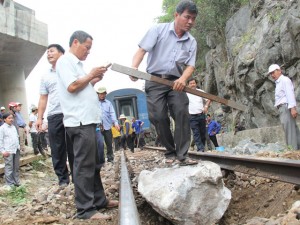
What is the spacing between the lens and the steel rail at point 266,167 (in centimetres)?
335

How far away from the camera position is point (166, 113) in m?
4.13

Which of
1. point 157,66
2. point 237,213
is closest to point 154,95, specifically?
point 157,66

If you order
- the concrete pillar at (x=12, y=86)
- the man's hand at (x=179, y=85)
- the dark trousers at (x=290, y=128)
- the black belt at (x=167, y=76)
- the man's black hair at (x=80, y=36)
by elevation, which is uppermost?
the concrete pillar at (x=12, y=86)

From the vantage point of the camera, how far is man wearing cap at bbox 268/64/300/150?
6.33 metres

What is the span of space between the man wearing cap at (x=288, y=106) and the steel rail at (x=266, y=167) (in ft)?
6.50

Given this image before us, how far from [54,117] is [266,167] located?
2953mm

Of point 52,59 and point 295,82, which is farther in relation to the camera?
point 295,82

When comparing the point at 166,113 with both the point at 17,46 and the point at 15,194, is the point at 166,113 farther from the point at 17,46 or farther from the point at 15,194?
the point at 17,46

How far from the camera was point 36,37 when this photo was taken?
551 inches

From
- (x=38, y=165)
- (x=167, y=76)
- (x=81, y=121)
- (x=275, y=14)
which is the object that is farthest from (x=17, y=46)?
(x=81, y=121)

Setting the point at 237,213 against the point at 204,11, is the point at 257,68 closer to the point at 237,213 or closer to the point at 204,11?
the point at 204,11

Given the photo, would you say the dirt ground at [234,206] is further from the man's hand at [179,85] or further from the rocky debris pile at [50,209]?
the man's hand at [179,85]

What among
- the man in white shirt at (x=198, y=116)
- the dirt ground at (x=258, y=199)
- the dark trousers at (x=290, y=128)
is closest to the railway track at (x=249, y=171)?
the dirt ground at (x=258, y=199)

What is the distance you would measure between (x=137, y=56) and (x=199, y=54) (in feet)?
84.5
